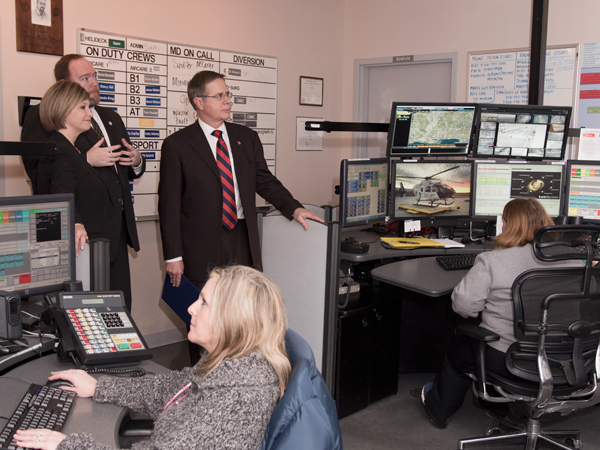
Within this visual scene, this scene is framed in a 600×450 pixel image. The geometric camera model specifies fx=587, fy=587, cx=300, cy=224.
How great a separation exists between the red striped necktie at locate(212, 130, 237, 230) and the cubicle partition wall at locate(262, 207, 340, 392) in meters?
0.19

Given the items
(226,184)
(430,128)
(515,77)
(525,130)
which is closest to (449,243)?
(430,128)

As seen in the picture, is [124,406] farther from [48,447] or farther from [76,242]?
[76,242]

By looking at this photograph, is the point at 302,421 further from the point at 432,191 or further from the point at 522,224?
the point at 432,191

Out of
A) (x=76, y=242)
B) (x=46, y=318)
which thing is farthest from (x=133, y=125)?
(x=46, y=318)

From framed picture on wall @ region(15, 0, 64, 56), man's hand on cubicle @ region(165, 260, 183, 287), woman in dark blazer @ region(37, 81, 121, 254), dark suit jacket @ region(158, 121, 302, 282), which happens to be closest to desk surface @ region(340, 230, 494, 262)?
dark suit jacket @ region(158, 121, 302, 282)

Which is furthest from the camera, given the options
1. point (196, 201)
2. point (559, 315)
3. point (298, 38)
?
point (298, 38)

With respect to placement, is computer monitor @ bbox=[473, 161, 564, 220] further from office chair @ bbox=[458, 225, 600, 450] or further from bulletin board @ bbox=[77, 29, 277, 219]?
bulletin board @ bbox=[77, 29, 277, 219]

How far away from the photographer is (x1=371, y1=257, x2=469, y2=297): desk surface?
2.51 metres

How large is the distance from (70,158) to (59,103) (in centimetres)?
23

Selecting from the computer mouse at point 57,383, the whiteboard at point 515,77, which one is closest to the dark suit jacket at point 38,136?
the computer mouse at point 57,383

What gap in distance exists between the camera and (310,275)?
270cm

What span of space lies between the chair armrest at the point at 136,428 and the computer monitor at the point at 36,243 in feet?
2.15

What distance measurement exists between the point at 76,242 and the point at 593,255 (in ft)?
5.89

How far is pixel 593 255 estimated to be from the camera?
2.06 metres
